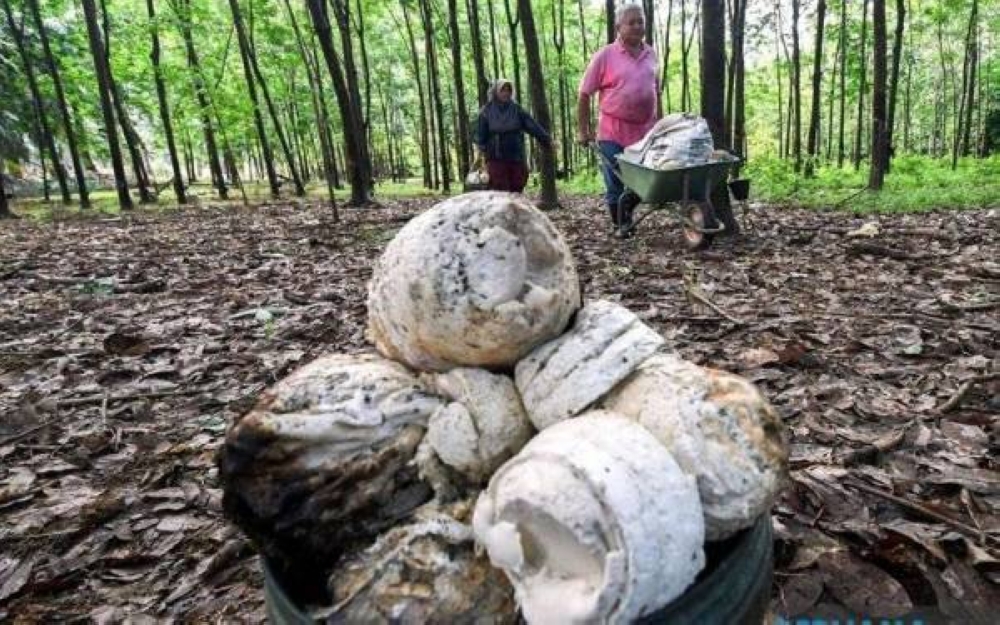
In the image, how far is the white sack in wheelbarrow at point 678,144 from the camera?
5250 millimetres

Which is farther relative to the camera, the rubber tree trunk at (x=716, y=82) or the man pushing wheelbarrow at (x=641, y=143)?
the rubber tree trunk at (x=716, y=82)

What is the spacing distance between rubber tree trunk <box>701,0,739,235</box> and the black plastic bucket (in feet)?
16.9

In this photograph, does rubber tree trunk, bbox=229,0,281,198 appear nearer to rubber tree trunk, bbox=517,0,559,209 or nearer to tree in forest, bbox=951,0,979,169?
rubber tree trunk, bbox=517,0,559,209

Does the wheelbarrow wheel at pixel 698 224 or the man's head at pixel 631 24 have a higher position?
the man's head at pixel 631 24

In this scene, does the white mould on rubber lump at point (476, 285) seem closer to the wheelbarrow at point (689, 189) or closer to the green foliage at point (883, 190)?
the wheelbarrow at point (689, 189)

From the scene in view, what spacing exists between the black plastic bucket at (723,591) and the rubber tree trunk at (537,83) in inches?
313

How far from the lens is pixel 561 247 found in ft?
4.30

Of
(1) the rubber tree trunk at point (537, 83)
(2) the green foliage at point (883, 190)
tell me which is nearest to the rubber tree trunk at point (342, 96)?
(1) the rubber tree trunk at point (537, 83)

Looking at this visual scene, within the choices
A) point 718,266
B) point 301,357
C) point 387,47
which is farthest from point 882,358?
point 387,47

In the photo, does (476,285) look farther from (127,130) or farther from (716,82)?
(127,130)

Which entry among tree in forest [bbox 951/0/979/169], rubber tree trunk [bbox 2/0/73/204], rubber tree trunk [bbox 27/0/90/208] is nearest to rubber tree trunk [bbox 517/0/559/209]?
rubber tree trunk [bbox 27/0/90/208]

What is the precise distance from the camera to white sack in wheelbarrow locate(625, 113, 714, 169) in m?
5.25

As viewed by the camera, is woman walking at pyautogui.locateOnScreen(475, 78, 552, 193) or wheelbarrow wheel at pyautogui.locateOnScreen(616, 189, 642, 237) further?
woman walking at pyautogui.locateOnScreen(475, 78, 552, 193)

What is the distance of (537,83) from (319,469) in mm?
8391
